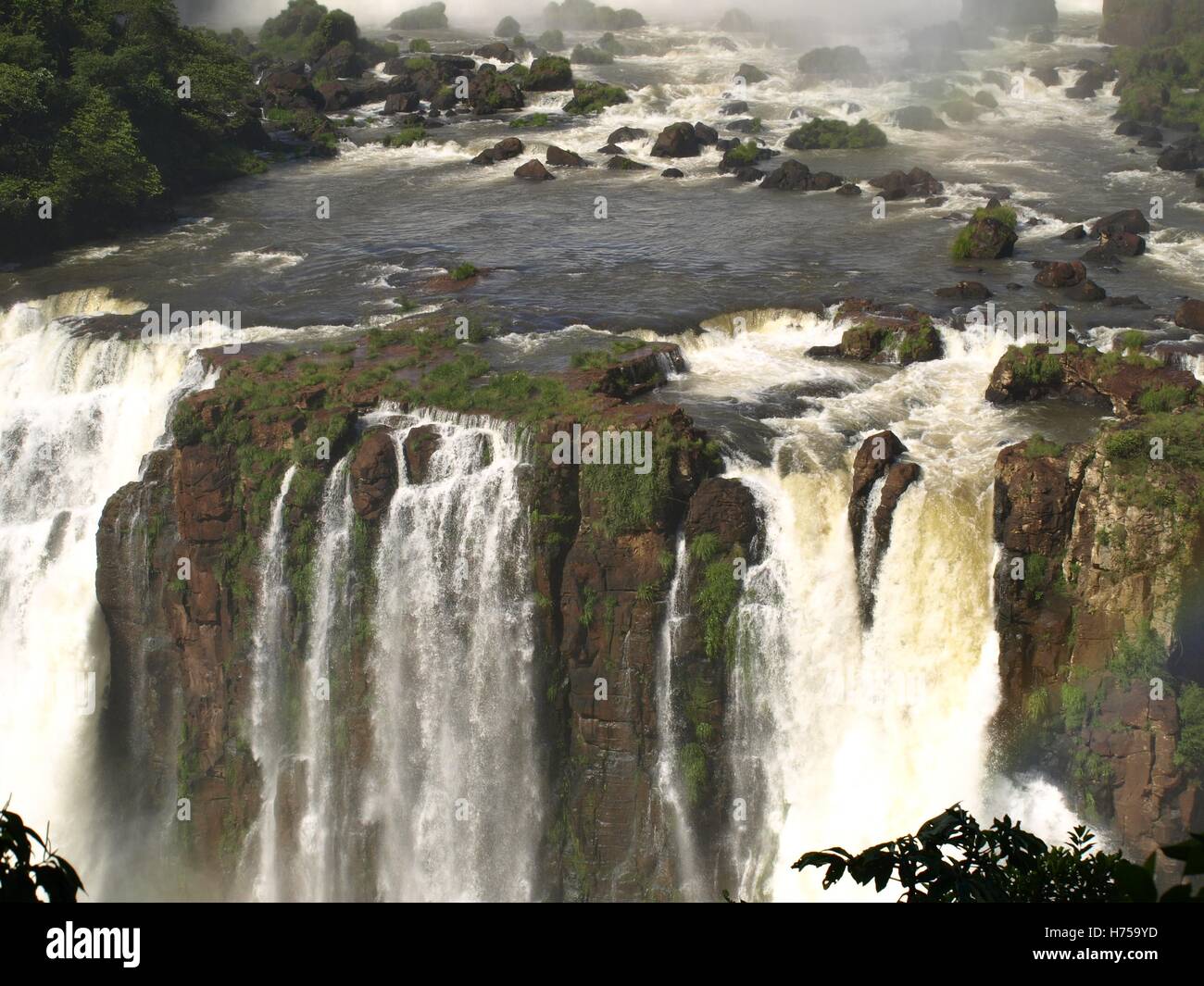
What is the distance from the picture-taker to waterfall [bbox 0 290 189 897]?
91.4 ft

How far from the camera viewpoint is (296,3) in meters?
73.4

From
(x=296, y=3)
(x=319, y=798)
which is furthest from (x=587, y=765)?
(x=296, y=3)

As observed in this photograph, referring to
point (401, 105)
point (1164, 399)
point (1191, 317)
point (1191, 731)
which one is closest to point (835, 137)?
point (401, 105)

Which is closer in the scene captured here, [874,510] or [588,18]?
[874,510]

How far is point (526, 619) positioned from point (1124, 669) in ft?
32.9

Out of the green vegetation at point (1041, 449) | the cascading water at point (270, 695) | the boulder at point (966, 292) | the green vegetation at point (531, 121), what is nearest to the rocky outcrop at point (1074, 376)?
the green vegetation at point (1041, 449)

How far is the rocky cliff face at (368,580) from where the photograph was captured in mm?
23688

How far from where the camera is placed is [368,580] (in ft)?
82.3

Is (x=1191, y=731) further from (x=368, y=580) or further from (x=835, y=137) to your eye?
→ (x=835, y=137)

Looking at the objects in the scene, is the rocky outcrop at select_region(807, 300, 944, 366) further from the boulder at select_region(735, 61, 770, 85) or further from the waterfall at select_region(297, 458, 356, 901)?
the boulder at select_region(735, 61, 770, 85)

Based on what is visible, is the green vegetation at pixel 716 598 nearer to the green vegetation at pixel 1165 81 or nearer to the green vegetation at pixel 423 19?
the green vegetation at pixel 1165 81

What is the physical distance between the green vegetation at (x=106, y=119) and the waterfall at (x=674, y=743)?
76.7ft

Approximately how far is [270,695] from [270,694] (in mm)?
18

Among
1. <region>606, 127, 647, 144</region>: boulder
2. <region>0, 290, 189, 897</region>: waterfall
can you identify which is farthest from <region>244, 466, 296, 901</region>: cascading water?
<region>606, 127, 647, 144</region>: boulder
